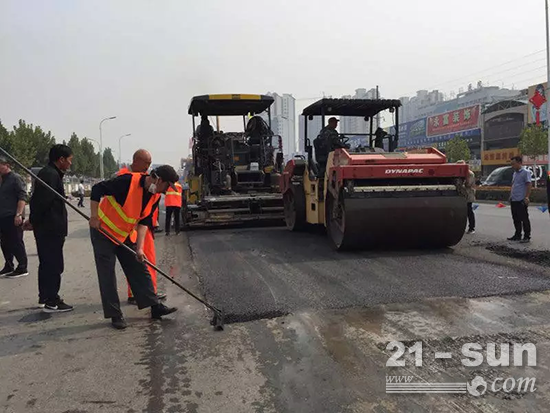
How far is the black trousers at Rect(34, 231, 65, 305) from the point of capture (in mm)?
4633

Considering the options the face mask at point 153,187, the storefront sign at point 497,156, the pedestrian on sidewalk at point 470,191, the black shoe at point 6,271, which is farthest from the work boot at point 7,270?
the storefront sign at point 497,156

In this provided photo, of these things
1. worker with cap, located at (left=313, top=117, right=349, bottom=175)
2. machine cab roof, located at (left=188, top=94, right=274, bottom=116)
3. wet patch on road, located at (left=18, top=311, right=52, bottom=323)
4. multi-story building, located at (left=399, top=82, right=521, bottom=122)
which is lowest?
wet patch on road, located at (left=18, top=311, right=52, bottom=323)

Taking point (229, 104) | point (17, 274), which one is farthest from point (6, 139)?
point (17, 274)

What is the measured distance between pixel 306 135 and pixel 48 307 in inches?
220

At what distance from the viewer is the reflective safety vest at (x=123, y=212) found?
4.15 meters

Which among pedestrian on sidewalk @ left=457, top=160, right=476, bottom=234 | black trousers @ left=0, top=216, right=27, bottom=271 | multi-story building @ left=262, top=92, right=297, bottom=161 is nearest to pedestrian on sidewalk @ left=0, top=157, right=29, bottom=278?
black trousers @ left=0, top=216, right=27, bottom=271

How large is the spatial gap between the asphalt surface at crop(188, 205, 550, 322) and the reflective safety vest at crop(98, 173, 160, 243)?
44.6 inches

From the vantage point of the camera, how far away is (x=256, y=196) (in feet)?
35.9

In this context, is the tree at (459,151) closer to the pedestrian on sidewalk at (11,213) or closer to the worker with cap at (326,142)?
the worker with cap at (326,142)

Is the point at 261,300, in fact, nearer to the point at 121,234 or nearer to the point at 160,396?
the point at 121,234

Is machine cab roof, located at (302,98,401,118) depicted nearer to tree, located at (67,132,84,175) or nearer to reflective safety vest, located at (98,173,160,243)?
reflective safety vest, located at (98,173,160,243)

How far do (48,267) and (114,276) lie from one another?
86cm

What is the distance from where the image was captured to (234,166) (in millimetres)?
12195

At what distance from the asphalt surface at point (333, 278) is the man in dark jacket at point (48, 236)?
150 centimetres
